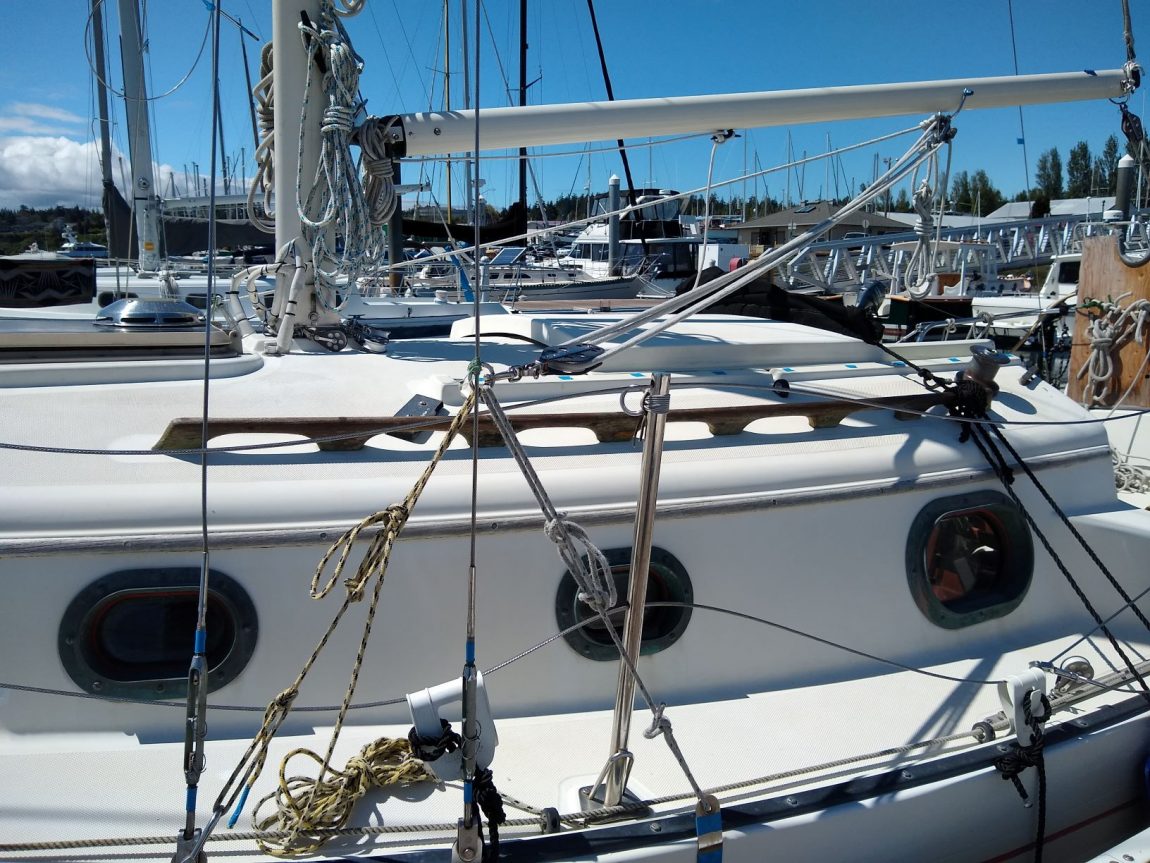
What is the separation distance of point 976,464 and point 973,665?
75 centimetres

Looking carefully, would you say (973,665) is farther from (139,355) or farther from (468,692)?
(139,355)

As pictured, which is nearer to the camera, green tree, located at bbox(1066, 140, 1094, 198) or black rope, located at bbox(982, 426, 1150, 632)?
black rope, located at bbox(982, 426, 1150, 632)

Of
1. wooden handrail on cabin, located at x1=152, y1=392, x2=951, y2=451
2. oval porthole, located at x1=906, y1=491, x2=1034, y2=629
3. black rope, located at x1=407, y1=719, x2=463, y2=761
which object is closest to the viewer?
black rope, located at x1=407, y1=719, x2=463, y2=761

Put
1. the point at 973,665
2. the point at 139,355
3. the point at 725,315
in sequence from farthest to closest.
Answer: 1. the point at 725,315
2. the point at 139,355
3. the point at 973,665

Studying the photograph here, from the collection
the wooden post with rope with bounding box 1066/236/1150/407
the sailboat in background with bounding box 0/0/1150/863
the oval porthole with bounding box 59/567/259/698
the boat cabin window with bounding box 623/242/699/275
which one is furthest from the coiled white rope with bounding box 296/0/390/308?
the boat cabin window with bounding box 623/242/699/275

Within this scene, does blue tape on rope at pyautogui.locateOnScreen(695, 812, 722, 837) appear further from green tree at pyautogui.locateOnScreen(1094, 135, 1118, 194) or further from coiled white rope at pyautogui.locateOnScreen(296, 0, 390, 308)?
green tree at pyautogui.locateOnScreen(1094, 135, 1118, 194)

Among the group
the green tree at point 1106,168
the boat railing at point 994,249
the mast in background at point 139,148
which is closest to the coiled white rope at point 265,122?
the mast in background at point 139,148

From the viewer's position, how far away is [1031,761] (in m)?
2.53

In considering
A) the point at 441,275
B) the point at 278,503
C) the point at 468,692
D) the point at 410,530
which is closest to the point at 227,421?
the point at 278,503

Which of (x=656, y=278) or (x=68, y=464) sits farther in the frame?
(x=656, y=278)

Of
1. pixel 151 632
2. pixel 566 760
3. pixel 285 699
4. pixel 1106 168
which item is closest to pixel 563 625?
pixel 566 760

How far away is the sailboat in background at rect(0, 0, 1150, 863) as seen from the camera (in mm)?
2129

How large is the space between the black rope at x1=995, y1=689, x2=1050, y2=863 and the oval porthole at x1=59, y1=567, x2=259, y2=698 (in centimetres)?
226

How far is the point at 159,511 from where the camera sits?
2426 mm
